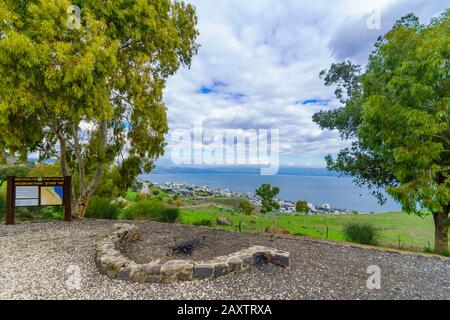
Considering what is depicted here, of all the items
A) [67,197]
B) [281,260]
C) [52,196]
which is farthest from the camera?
[67,197]

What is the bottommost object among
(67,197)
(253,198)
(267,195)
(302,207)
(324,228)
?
(302,207)

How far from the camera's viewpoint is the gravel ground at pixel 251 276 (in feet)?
9.34

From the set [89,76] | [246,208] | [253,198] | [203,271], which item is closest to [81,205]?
[89,76]

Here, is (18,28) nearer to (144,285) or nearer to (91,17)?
(91,17)

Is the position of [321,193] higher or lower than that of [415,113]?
lower

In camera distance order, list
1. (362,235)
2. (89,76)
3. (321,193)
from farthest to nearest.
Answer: (321,193) → (362,235) → (89,76)

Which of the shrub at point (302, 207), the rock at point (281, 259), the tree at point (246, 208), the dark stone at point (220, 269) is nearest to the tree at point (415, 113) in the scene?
the rock at point (281, 259)

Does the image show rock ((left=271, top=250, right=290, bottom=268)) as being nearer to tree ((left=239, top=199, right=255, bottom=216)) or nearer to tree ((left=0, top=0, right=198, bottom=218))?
tree ((left=0, top=0, right=198, bottom=218))

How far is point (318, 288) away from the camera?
3.02m

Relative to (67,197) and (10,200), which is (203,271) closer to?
(67,197)

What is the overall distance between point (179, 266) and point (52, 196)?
17.9ft

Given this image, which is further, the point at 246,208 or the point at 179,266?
the point at 246,208

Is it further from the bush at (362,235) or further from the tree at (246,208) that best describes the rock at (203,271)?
the tree at (246,208)

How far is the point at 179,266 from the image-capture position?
10.4ft
